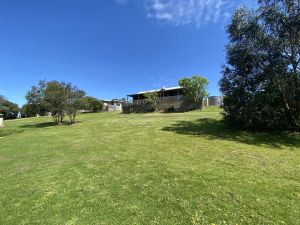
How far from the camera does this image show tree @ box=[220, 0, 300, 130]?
677 inches

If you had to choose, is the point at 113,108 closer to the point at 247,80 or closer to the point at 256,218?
the point at 247,80

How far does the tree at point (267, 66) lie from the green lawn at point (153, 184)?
515 cm

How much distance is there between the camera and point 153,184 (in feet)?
24.9

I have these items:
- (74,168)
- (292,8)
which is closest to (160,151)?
(74,168)

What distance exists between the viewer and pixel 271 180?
7840mm

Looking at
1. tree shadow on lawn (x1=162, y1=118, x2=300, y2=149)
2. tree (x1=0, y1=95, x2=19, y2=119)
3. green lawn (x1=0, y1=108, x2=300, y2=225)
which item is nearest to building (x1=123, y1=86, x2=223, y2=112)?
tree shadow on lawn (x1=162, y1=118, x2=300, y2=149)

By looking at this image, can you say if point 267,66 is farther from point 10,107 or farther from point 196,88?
point 10,107

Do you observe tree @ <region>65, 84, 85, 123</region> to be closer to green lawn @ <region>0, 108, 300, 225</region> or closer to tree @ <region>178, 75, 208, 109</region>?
green lawn @ <region>0, 108, 300, 225</region>

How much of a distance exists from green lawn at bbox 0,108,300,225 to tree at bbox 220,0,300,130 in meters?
5.15

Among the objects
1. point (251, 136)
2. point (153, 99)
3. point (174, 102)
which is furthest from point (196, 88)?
point (251, 136)

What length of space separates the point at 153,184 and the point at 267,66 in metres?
14.4

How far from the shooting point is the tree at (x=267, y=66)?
56.4ft

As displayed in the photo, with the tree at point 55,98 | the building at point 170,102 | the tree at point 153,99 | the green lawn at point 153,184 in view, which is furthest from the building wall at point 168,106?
the green lawn at point 153,184

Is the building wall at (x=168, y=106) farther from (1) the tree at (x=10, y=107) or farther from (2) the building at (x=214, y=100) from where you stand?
(1) the tree at (x=10, y=107)
